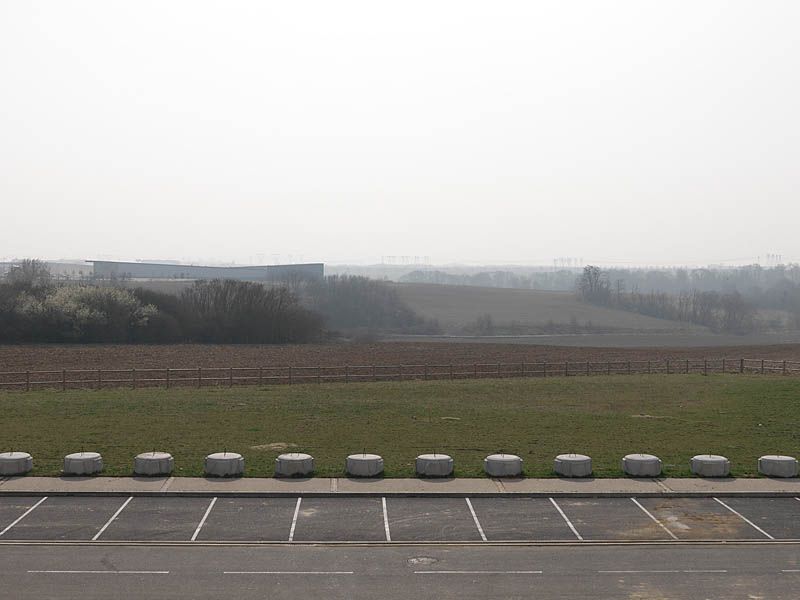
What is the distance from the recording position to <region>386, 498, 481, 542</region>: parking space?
17.9 meters

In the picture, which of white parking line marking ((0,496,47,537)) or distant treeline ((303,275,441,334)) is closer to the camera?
white parking line marking ((0,496,47,537))

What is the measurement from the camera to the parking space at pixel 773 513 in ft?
60.7

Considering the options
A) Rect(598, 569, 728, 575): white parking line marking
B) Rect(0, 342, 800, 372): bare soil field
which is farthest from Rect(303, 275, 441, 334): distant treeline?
Rect(598, 569, 728, 575): white parking line marking

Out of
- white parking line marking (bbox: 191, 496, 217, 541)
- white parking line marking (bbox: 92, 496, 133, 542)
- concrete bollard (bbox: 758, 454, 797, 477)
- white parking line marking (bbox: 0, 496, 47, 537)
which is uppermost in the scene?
concrete bollard (bbox: 758, 454, 797, 477)

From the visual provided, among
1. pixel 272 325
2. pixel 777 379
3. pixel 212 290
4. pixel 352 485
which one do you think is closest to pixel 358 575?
pixel 352 485

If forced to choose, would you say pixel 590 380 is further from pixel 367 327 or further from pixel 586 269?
pixel 586 269

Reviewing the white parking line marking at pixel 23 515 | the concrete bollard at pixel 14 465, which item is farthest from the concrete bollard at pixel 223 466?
the concrete bollard at pixel 14 465

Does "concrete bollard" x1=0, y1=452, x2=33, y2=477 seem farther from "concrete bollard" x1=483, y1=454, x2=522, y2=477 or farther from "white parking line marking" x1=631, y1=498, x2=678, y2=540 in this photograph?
"white parking line marking" x1=631, y1=498, x2=678, y2=540

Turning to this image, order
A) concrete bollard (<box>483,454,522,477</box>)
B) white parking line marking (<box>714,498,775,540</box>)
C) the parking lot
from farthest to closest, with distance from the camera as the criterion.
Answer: concrete bollard (<box>483,454,522,477</box>), white parking line marking (<box>714,498,775,540</box>), the parking lot

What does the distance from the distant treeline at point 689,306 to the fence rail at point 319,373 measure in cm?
A: 6415

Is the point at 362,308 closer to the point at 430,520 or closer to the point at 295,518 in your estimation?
the point at 295,518

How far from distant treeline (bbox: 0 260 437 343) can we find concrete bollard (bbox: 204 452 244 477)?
55.8 meters

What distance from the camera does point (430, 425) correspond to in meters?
31.5

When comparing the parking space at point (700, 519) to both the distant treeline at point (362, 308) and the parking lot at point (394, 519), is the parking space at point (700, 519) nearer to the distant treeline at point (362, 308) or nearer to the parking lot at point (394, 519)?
the parking lot at point (394, 519)
